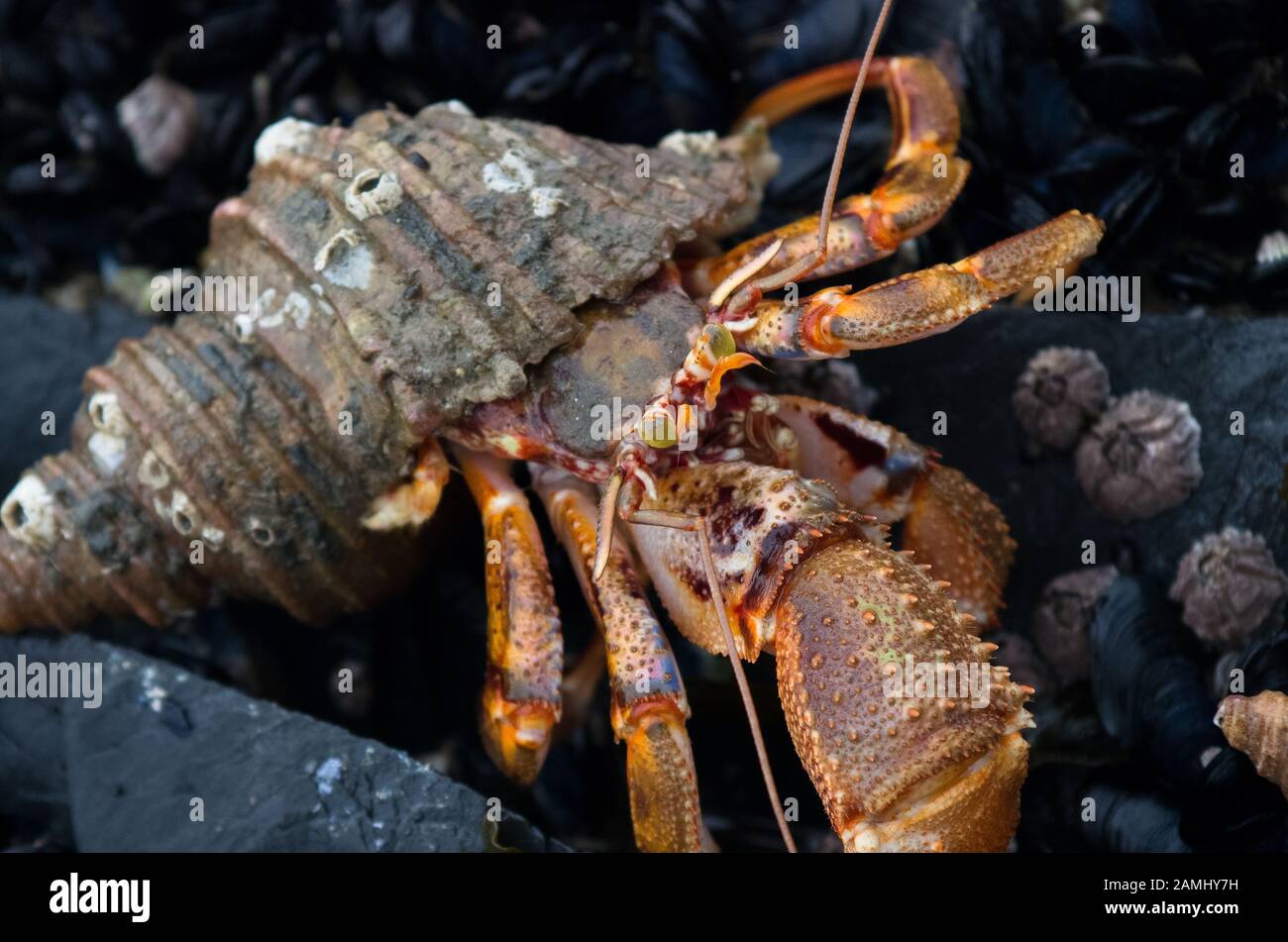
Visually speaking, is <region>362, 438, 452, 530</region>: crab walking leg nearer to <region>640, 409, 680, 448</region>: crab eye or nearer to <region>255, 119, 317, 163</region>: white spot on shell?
<region>640, 409, 680, 448</region>: crab eye

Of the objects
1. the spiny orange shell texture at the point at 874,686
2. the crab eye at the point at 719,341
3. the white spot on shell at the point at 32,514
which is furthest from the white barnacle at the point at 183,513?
the spiny orange shell texture at the point at 874,686

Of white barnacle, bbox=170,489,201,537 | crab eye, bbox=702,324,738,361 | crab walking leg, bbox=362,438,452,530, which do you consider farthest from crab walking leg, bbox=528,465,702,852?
white barnacle, bbox=170,489,201,537

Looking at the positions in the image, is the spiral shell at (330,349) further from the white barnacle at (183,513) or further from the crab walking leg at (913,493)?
the crab walking leg at (913,493)

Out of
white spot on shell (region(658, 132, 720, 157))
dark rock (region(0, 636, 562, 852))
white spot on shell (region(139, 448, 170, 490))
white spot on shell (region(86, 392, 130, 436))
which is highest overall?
white spot on shell (region(658, 132, 720, 157))

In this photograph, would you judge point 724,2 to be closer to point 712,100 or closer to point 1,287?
point 712,100

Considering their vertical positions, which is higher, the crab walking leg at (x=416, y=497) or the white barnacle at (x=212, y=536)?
the crab walking leg at (x=416, y=497)

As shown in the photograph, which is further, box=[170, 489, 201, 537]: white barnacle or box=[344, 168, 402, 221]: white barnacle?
box=[170, 489, 201, 537]: white barnacle
